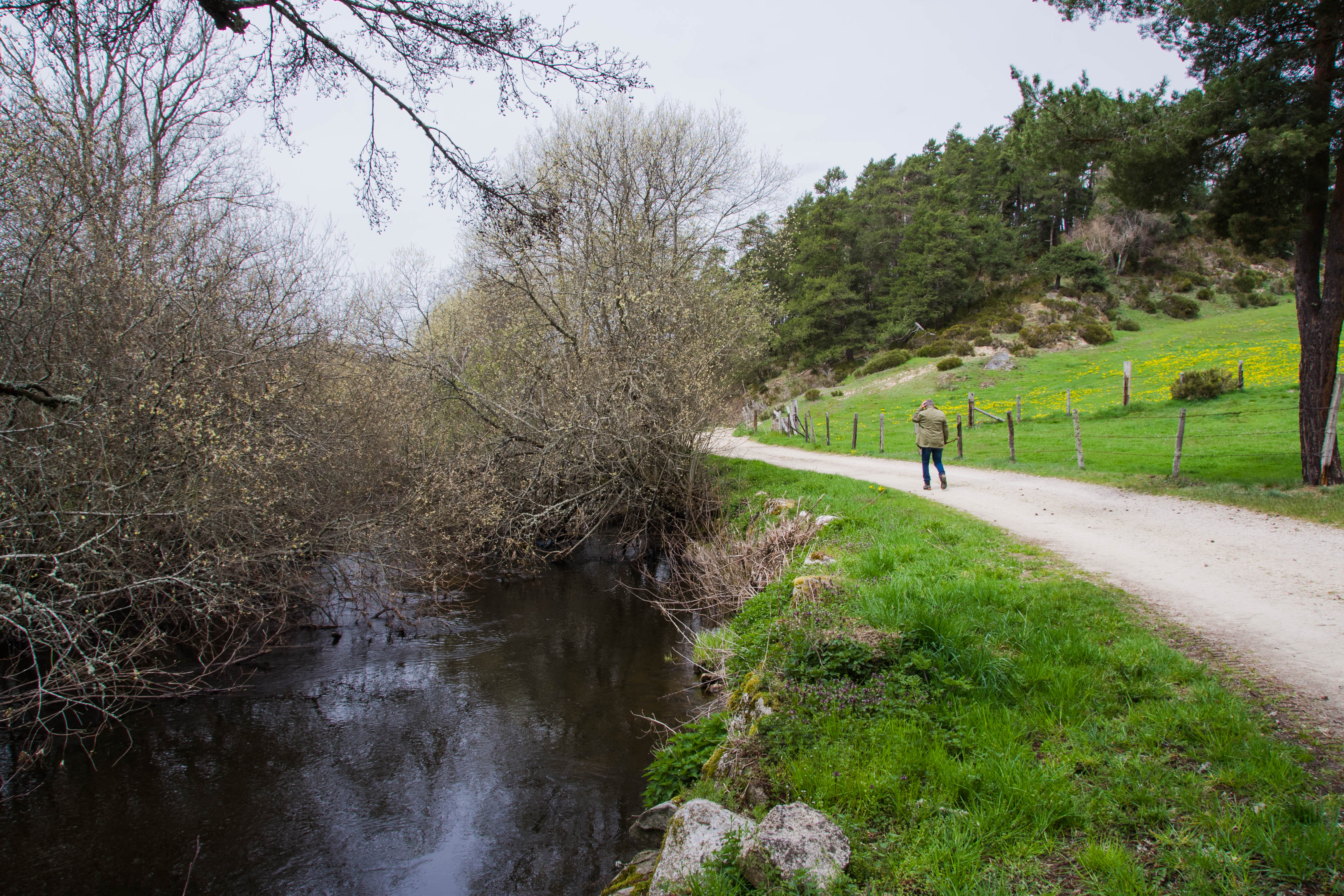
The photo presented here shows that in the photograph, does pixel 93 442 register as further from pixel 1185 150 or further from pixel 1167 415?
pixel 1167 415

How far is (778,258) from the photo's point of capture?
2072 cm

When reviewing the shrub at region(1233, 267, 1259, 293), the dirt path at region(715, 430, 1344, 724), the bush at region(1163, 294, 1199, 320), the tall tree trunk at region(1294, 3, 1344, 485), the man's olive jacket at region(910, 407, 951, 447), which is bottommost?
the dirt path at region(715, 430, 1344, 724)

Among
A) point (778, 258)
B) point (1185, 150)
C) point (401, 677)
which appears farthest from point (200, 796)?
point (778, 258)

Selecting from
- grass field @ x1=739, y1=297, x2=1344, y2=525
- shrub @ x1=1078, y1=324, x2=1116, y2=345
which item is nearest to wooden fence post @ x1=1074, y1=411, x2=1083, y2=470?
grass field @ x1=739, y1=297, x2=1344, y2=525

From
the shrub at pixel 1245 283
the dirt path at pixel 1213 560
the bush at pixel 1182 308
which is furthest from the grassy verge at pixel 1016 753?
the shrub at pixel 1245 283

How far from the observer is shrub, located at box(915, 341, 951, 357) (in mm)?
40500

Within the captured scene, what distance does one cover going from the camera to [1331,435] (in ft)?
33.0

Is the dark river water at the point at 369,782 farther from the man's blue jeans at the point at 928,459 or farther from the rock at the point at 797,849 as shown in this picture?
the man's blue jeans at the point at 928,459

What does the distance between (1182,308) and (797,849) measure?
54.3 meters

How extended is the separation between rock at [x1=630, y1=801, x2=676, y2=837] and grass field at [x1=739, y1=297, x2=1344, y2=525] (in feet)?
29.7

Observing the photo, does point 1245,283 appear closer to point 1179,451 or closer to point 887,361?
point 887,361

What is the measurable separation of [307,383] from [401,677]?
463 centimetres

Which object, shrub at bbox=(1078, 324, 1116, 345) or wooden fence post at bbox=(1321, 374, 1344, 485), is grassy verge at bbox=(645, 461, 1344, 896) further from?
shrub at bbox=(1078, 324, 1116, 345)

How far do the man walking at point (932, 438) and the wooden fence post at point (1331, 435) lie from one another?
17.3 feet
